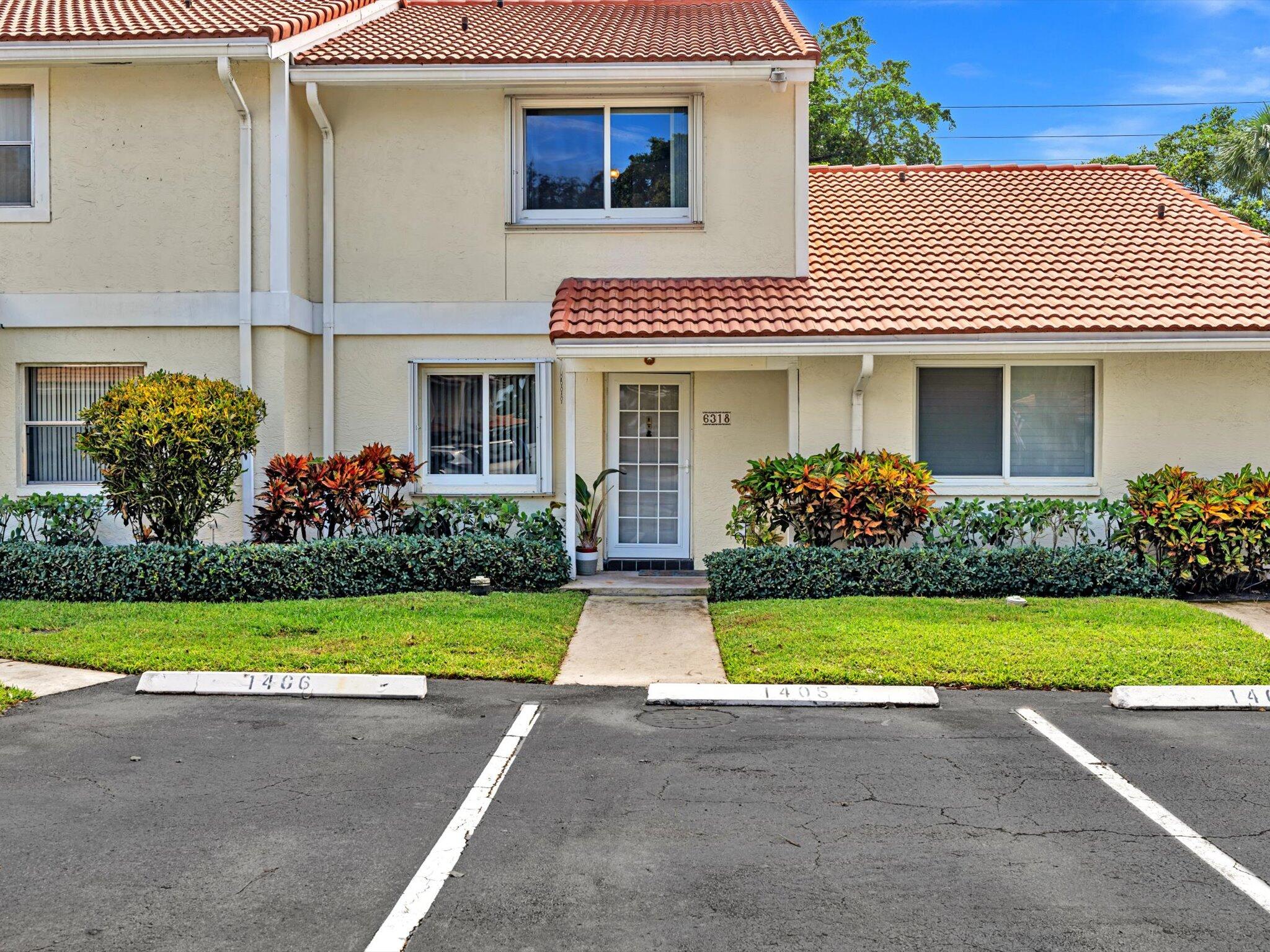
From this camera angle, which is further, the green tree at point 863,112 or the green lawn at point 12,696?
the green tree at point 863,112

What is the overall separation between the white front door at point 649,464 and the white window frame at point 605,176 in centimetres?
183

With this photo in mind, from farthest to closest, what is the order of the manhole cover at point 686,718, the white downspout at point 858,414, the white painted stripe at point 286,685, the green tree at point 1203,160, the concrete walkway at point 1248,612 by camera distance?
the green tree at point 1203,160 → the white downspout at point 858,414 → the concrete walkway at point 1248,612 → the white painted stripe at point 286,685 → the manhole cover at point 686,718

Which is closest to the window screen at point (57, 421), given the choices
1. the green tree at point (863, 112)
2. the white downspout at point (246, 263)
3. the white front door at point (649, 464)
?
the white downspout at point (246, 263)

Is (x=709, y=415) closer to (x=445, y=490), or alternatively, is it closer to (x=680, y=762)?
(x=445, y=490)

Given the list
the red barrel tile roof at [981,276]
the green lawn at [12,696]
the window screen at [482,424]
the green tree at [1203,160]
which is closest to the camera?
the green lawn at [12,696]

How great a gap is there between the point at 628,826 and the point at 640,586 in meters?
6.87

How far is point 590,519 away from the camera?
13109mm

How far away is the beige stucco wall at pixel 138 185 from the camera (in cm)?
1268

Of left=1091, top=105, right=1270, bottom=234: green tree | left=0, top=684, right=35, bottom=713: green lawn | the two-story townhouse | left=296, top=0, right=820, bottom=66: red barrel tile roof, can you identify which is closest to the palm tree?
left=1091, top=105, right=1270, bottom=234: green tree

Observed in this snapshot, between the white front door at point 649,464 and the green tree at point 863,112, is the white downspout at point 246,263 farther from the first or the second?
the green tree at point 863,112

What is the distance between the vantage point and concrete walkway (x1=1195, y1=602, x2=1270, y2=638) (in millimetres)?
10023

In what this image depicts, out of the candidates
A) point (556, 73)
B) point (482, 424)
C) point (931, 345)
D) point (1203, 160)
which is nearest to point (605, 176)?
point (556, 73)

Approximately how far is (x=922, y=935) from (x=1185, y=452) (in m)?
10.1

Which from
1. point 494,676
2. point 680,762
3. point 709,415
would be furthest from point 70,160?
point 680,762
